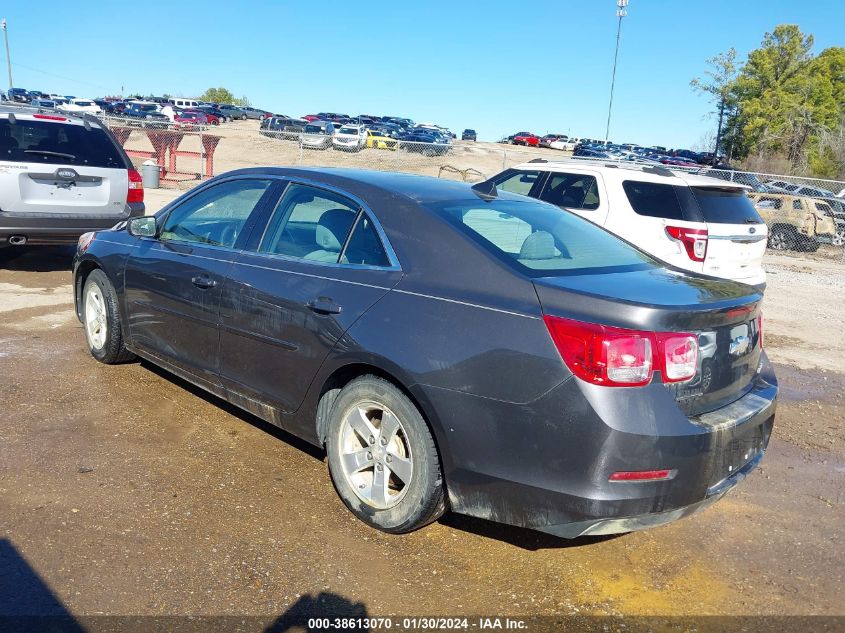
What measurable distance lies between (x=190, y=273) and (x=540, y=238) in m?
2.12

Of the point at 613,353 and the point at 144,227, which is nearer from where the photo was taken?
the point at 613,353

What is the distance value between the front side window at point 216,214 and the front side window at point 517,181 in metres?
4.94

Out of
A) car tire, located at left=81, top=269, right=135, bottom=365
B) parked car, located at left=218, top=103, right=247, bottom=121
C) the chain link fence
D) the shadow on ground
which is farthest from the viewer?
parked car, located at left=218, top=103, right=247, bottom=121

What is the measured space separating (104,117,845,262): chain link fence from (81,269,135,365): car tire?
5838 mm

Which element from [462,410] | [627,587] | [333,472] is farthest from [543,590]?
[333,472]

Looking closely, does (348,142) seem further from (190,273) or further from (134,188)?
(190,273)

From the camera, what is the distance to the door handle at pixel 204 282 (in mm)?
4420

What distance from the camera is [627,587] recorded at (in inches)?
132

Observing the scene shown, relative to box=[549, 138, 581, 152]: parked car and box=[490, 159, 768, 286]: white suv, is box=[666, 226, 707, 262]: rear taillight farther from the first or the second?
box=[549, 138, 581, 152]: parked car

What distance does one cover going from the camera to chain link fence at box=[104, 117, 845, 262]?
1831 cm

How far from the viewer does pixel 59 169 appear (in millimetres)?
8172

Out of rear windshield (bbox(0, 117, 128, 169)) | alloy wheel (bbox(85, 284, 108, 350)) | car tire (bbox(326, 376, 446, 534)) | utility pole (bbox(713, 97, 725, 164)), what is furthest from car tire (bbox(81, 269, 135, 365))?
utility pole (bbox(713, 97, 725, 164))

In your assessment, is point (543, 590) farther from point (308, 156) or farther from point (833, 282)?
point (308, 156)

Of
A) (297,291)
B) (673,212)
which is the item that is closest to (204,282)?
(297,291)
